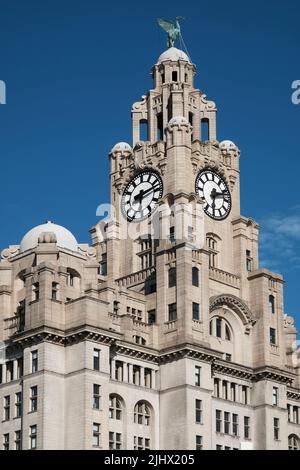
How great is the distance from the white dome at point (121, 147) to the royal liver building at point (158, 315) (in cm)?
66

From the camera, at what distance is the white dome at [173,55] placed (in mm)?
142500

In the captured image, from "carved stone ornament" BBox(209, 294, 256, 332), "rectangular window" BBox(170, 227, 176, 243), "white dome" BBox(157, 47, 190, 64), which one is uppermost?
"white dome" BBox(157, 47, 190, 64)

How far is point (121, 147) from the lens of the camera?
140 metres

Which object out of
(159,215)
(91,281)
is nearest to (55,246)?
(91,281)

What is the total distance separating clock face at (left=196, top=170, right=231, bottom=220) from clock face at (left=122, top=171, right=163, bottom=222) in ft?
13.9

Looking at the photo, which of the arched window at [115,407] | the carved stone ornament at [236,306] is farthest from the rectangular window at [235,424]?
the arched window at [115,407]

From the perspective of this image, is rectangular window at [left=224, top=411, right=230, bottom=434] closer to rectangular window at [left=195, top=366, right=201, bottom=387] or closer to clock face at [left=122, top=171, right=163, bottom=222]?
rectangular window at [left=195, top=366, right=201, bottom=387]

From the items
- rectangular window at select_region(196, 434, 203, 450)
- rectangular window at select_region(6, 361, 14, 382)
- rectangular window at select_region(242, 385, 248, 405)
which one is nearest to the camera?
rectangular window at select_region(196, 434, 203, 450)

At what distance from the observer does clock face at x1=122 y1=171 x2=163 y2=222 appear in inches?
5315

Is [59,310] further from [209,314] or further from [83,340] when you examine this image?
[209,314]

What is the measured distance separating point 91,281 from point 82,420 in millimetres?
15062

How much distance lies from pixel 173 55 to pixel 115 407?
41.4 metres

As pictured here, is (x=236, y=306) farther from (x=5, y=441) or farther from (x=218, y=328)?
(x=5, y=441)

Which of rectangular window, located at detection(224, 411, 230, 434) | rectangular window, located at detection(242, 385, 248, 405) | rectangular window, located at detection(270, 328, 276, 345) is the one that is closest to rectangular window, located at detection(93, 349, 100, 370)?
rectangular window, located at detection(224, 411, 230, 434)
